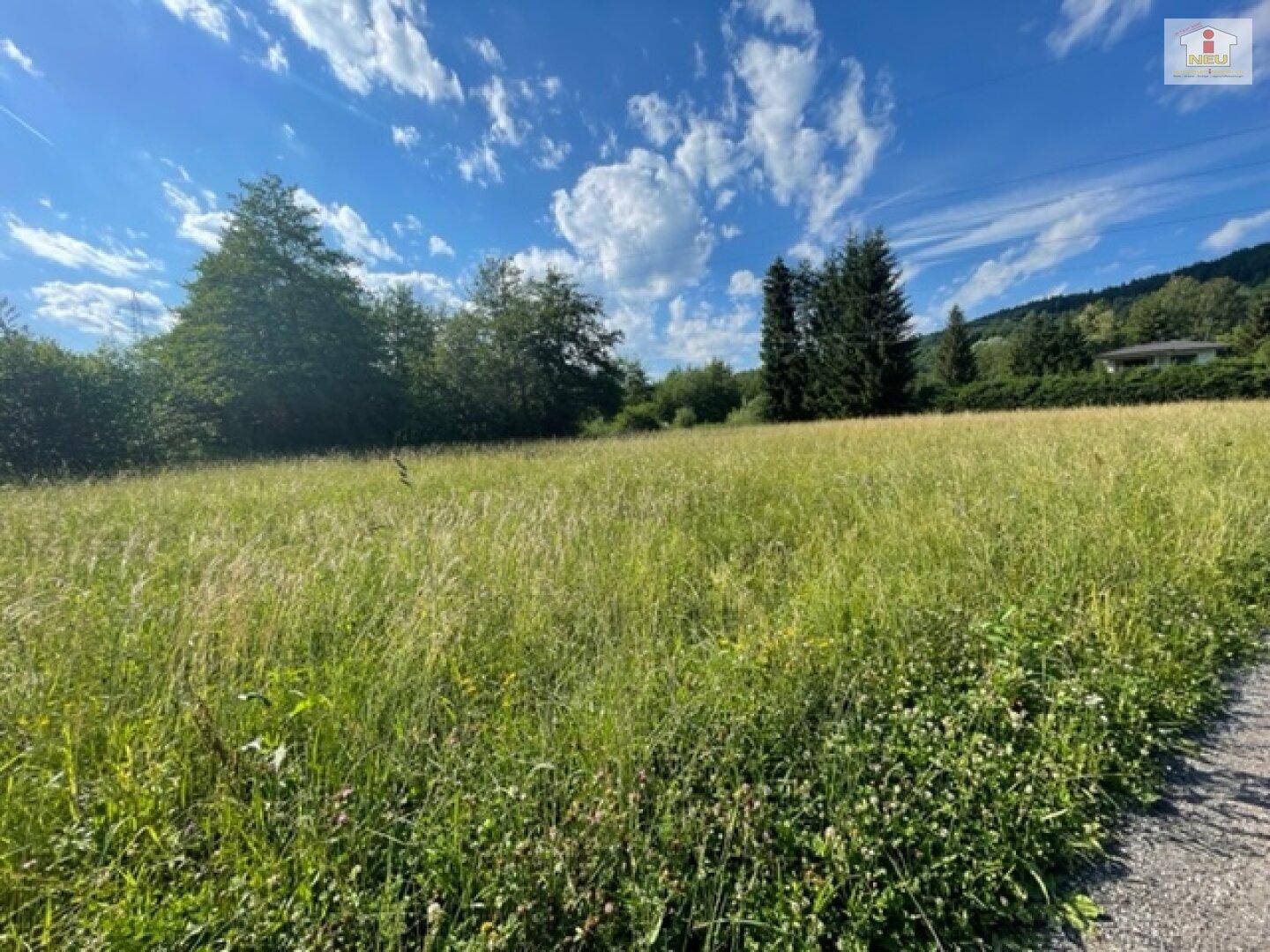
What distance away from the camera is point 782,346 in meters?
33.2

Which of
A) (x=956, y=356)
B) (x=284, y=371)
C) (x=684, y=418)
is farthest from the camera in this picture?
(x=684, y=418)

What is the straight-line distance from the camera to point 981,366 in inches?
2063

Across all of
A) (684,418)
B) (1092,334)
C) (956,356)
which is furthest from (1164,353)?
(684,418)

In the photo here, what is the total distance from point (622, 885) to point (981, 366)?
6666 cm

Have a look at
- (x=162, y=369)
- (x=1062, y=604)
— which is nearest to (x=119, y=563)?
(x=1062, y=604)

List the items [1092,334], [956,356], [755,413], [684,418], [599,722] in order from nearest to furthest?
[599,722]
[755,413]
[956,356]
[684,418]
[1092,334]

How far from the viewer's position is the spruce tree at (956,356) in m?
39.6

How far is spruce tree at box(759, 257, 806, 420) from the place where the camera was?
108ft

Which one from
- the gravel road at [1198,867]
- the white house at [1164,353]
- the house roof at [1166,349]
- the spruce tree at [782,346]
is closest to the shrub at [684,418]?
the spruce tree at [782,346]

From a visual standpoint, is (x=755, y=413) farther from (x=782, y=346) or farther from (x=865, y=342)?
(x=865, y=342)

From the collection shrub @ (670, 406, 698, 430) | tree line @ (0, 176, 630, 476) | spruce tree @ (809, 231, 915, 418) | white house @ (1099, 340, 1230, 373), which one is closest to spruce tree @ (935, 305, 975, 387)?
white house @ (1099, 340, 1230, 373)

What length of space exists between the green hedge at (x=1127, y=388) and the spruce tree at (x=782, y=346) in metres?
9.60

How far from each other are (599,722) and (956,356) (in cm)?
4968

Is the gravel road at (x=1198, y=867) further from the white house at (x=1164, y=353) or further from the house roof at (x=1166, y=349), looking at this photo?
the house roof at (x=1166, y=349)
